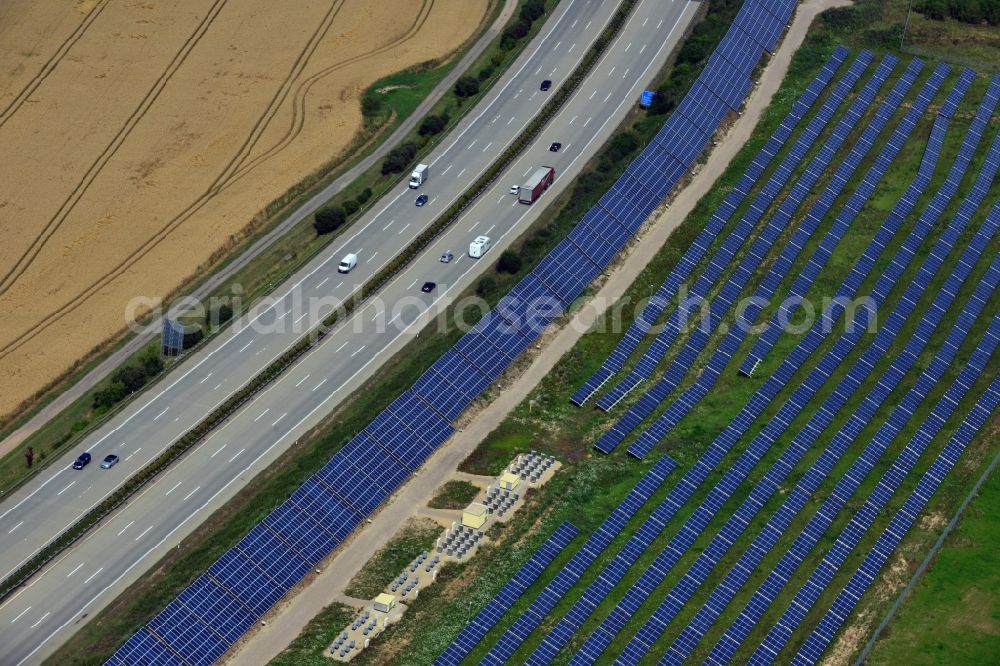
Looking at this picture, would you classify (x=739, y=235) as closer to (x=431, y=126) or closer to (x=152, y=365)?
(x=431, y=126)

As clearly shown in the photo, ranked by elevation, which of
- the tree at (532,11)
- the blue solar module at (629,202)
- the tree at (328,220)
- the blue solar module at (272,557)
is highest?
the tree at (532,11)

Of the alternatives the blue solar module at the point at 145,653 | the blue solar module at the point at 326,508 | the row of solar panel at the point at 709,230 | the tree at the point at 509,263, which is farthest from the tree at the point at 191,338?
the blue solar module at the point at 145,653

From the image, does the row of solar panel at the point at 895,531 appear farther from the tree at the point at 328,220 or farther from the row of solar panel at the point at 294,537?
the tree at the point at 328,220

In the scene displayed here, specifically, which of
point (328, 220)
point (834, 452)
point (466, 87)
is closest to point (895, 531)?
point (834, 452)

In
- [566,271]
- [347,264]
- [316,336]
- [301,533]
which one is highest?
[566,271]

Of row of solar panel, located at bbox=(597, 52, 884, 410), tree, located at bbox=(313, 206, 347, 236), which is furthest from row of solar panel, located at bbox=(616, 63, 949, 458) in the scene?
tree, located at bbox=(313, 206, 347, 236)

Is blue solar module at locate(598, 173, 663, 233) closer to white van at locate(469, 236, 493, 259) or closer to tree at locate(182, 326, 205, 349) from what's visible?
white van at locate(469, 236, 493, 259)
